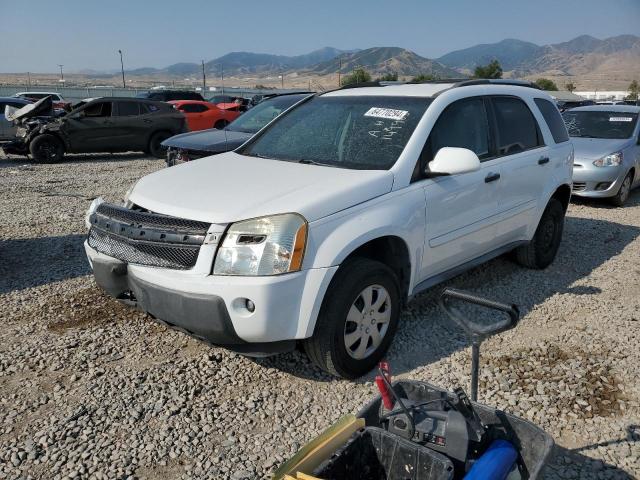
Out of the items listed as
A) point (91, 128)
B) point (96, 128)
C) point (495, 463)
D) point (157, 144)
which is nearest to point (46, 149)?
point (91, 128)

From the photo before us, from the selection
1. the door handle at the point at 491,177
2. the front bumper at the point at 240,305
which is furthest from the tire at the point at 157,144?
the front bumper at the point at 240,305

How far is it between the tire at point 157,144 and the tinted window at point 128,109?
0.76m

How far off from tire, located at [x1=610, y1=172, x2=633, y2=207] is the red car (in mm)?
12127

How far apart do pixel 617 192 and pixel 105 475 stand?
853 centimetres

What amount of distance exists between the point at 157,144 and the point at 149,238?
1230 cm

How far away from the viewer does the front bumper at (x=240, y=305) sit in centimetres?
279

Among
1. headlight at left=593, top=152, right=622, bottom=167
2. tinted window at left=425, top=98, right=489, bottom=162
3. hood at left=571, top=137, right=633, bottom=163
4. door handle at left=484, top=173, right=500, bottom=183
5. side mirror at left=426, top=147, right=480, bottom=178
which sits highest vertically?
tinted window at left=425, top=98, right=489, bottom=162

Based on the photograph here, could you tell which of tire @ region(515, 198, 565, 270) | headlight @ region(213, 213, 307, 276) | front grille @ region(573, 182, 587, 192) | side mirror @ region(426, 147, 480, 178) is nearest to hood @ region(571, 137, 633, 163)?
front grille @ region(573, 182, 587, 192)

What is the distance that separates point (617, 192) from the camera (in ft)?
28.0

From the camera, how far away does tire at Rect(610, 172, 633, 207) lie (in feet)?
28.3

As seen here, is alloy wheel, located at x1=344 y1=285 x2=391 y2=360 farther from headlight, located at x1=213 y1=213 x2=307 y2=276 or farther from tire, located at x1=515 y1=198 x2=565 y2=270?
tire, located at x1=515 y1=198 x2=565 y2=270

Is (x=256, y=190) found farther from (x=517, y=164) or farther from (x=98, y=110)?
(x=98, y=110)

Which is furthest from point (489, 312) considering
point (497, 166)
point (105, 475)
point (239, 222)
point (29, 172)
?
point (29, 172)

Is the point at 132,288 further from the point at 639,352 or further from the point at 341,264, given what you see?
the point at 639,352
